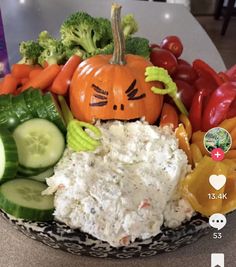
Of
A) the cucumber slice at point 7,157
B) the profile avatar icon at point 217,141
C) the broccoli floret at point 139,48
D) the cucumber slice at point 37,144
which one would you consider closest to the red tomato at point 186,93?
the broccoli floret at point 139,48

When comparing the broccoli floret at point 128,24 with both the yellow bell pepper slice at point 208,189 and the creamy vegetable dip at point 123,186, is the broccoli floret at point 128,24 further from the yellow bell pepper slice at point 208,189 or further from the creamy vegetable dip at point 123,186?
the yellow bell pepper slice at point 208,189

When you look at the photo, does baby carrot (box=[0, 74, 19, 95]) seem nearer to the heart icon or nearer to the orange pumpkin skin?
the orange pumpkin skin

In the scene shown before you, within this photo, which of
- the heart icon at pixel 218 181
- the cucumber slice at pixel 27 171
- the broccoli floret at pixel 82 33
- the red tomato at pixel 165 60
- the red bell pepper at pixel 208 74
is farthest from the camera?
the broccoli floret at pixel 82 33

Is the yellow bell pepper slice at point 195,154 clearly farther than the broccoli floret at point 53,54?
No

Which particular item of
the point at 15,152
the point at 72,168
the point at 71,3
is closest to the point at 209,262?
the point at 72,168

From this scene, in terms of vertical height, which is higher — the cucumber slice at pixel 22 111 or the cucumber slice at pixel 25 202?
the cucumber slice at pixel 22 111

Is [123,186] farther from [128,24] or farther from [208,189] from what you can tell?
[128,24]

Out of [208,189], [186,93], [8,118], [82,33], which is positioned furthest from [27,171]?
[82,33]
